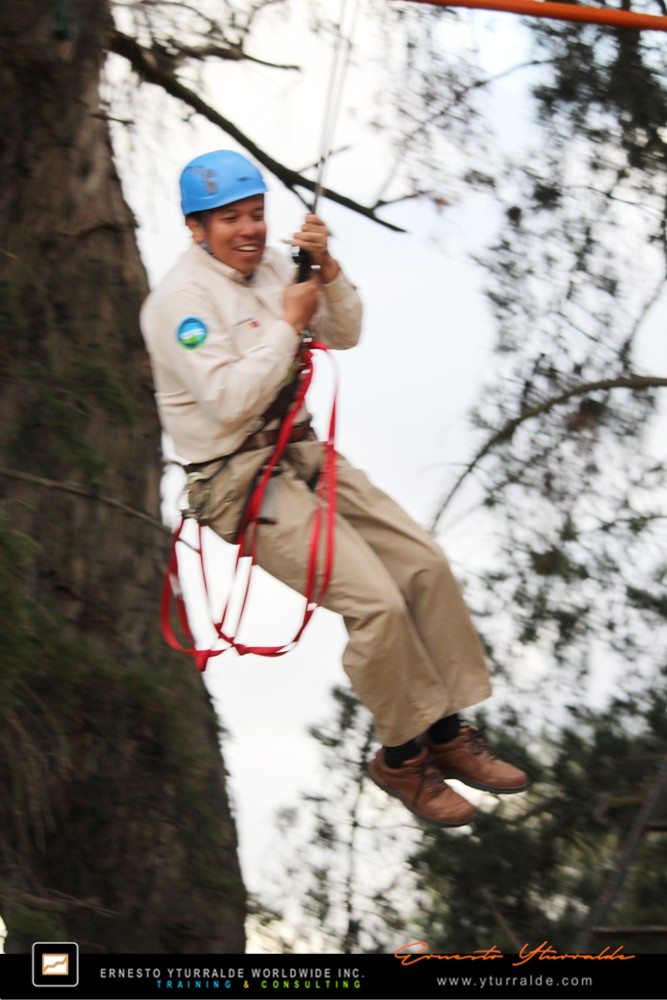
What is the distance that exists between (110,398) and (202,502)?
1.29 metres

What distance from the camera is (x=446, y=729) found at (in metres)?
3.58

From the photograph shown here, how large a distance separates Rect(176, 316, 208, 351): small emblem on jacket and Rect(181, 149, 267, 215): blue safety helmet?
0.92 feet

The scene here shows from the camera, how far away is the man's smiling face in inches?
132

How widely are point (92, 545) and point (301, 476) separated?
2.13 meters

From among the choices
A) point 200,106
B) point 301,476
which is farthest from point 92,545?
point 301,476

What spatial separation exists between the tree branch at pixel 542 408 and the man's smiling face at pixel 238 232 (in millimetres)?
1484

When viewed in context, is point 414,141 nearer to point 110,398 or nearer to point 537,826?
point 110,398

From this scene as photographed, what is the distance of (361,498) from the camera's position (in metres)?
3.53

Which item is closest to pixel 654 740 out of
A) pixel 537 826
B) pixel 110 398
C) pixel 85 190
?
pixel 537 826
